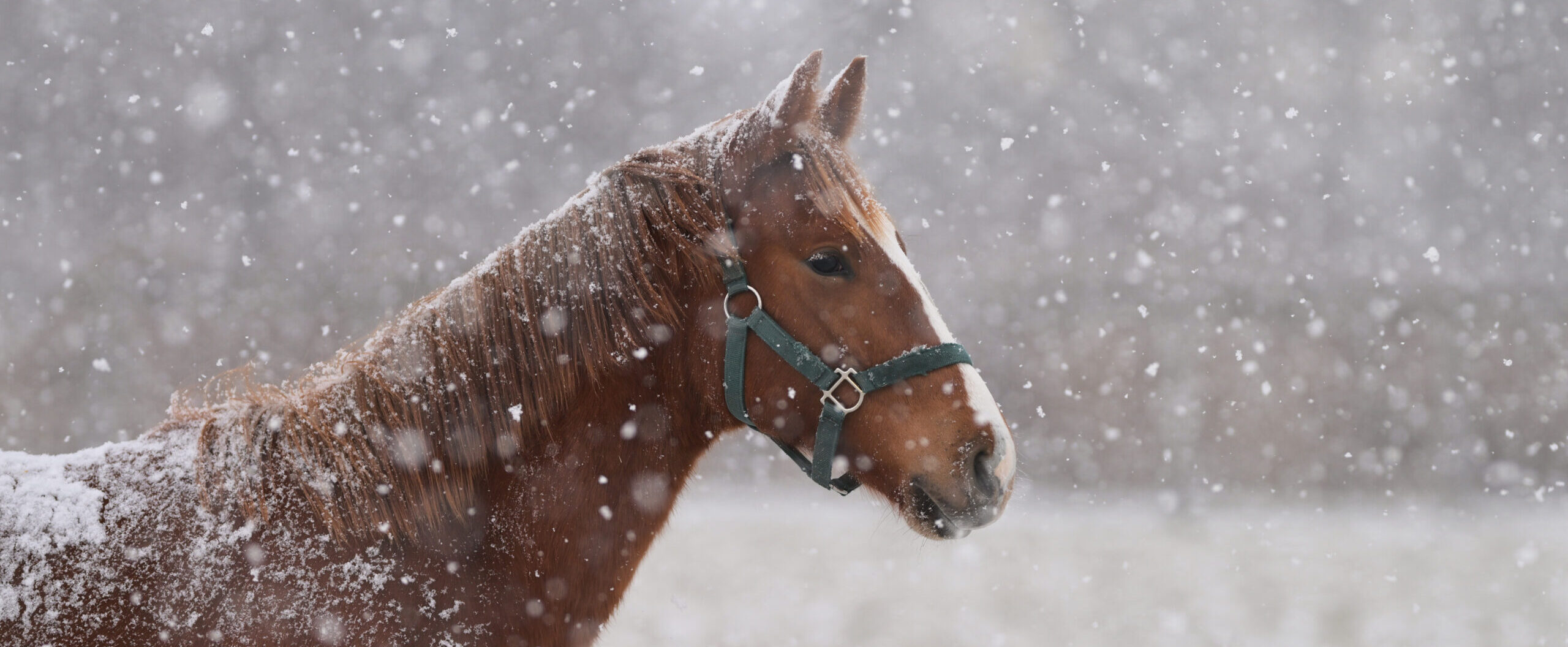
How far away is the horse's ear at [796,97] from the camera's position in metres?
1.81

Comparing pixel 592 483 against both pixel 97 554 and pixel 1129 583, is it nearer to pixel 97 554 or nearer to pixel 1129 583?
pixel 97 554

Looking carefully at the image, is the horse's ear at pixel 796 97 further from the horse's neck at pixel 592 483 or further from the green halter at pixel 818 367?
the horse's neck at pixel 592 483

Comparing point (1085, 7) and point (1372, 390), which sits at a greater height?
point (1085, 7)

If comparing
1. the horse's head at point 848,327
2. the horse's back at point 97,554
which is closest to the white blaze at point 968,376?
the horse's head at point 848,327

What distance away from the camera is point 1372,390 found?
12.8 meters

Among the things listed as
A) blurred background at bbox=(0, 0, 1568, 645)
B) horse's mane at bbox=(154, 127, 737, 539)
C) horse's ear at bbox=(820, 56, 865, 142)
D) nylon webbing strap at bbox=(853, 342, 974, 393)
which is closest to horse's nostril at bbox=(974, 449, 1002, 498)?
nylon webbing strap at bbox=(853, 342, 974, 393)

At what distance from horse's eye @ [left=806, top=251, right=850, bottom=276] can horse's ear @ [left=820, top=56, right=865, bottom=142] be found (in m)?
0.40

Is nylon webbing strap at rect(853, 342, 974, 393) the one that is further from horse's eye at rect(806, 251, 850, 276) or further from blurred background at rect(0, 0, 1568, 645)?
blurred background at rect(0, 0, 1568, 645)

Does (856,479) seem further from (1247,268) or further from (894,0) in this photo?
(894,0)

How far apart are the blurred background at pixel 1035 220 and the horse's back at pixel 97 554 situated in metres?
8.03

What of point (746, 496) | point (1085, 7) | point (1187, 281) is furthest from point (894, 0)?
point (746, 496)

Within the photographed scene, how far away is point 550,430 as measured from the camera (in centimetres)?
176

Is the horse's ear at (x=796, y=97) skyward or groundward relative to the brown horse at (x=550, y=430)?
skyward

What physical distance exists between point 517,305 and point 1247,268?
15.4 meters
